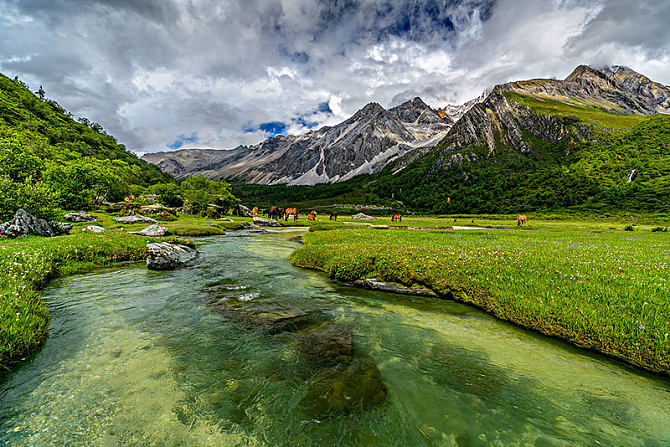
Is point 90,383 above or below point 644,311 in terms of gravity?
below

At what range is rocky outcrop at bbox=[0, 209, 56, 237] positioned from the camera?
60.7 feet

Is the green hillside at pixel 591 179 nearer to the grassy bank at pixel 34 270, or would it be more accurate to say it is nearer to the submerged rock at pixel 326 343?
the submerged rock at pixel 326 343

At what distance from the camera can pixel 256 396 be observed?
506cm

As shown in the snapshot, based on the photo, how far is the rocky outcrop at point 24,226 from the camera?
1850 cm

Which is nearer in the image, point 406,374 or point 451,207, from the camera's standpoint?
point 406,374

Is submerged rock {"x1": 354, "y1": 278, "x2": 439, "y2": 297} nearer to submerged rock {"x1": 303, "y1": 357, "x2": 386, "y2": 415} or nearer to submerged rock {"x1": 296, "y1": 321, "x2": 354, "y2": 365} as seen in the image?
submerged rock {"x1": 296, "y1": 321, "x2": 354, "y2": 365}

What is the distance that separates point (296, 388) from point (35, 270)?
14.1 meters

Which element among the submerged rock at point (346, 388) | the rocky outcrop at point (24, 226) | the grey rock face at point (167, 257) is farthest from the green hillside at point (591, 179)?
the rocky outcrop at point (24, 226)

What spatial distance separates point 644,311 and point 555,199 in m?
152

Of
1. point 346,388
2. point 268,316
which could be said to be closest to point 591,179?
point 268,316

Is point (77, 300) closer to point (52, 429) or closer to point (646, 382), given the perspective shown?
point (52, 429)

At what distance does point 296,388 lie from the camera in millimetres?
5277

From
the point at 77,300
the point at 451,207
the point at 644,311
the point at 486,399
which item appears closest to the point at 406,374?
the point at 486,399

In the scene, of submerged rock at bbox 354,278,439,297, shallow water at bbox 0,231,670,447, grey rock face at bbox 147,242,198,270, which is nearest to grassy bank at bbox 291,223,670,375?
submerged rock at bbox 354,278,439,297
